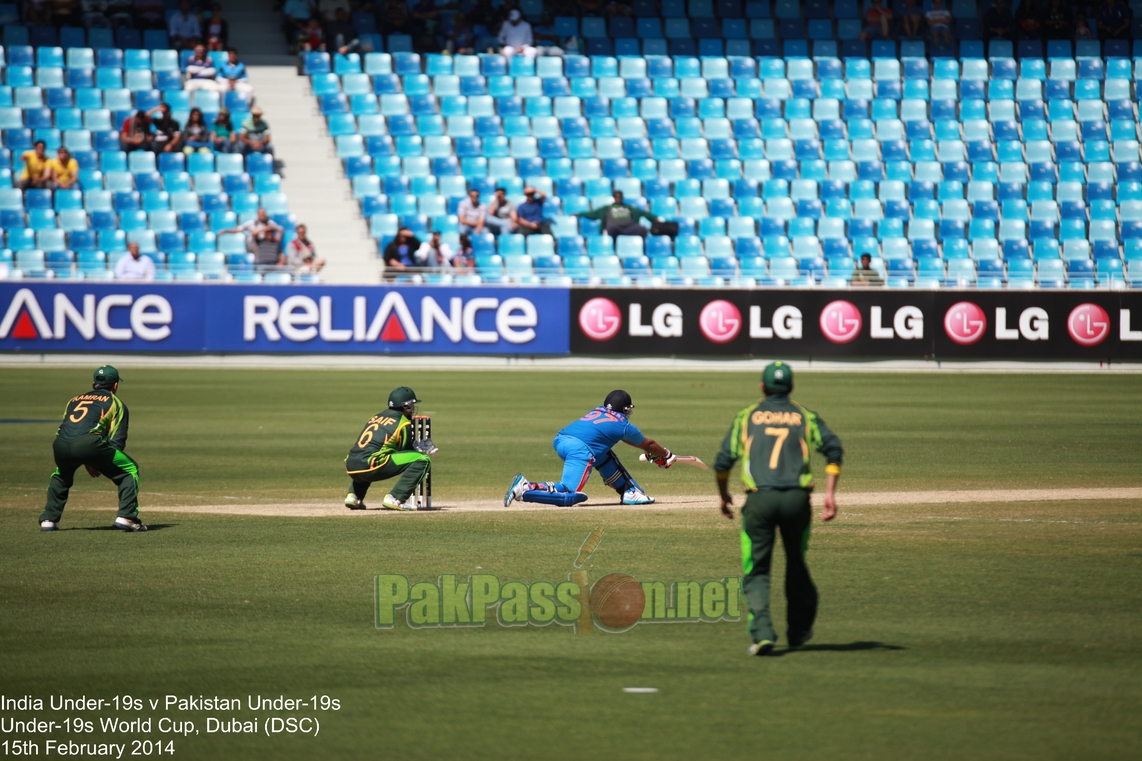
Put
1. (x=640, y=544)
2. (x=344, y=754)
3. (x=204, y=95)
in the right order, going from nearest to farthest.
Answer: (x=344, y=754) < (x=640, y=544) < (x=204, y=95)

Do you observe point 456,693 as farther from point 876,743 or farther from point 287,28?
point 287,28

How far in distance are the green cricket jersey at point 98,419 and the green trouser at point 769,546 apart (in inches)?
249

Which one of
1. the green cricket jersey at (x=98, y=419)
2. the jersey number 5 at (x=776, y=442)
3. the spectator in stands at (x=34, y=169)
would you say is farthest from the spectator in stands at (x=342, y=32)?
the jersey number 5 at (x=776, y=442)

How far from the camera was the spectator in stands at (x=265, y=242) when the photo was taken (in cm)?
3133

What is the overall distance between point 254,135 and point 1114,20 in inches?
1024

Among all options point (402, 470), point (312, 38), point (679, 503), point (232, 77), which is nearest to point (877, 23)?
point (312, 38)

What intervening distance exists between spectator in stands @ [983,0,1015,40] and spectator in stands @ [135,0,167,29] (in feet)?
81.1

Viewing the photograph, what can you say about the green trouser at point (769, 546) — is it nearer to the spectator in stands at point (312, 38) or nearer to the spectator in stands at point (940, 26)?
the spectator in stands at point (312, 38)

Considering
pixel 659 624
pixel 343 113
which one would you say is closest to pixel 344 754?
pixel 659 624

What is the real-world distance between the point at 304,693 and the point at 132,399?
61.7 feet

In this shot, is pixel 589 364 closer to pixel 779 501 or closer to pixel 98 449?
pixel 98 449

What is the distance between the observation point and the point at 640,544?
34.7ft

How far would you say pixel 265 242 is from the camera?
3133 cm

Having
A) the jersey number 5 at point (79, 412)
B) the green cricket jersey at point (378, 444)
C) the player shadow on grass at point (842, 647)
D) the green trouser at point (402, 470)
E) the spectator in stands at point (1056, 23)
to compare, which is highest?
the spectator in stands at point (1056, 23)
